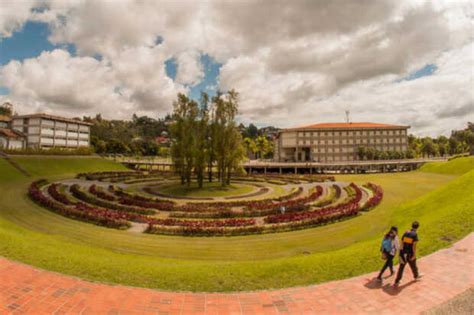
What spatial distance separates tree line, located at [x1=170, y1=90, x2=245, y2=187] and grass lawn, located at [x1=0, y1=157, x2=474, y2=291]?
18808 millimetres

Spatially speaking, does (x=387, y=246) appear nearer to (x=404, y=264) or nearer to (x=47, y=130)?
(x=404, y=264)

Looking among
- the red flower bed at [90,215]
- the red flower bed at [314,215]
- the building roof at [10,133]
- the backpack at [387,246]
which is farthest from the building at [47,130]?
the backpack at [387,246]

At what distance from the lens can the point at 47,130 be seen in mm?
83938

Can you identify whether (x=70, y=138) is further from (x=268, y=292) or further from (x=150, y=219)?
(x=268, y=292)

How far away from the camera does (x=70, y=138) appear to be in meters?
91.2

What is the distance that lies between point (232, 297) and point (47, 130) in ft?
322

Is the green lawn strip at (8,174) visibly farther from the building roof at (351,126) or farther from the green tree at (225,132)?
the building roof at (351,126)

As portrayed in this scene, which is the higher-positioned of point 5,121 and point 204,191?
point 5,121

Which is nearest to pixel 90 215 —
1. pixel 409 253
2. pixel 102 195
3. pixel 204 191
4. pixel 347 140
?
pixel 102 195

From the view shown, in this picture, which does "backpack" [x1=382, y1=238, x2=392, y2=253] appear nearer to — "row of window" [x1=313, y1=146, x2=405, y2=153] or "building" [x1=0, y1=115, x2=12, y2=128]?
"row of window" [x1=313, y1=146, x2=405, y2=153]

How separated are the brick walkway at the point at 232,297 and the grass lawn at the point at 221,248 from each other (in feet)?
1.95

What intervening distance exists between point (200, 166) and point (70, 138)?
7411 centimetres

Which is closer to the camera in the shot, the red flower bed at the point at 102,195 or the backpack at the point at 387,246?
the backpack at the point at 387,246

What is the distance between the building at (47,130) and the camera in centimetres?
8188
